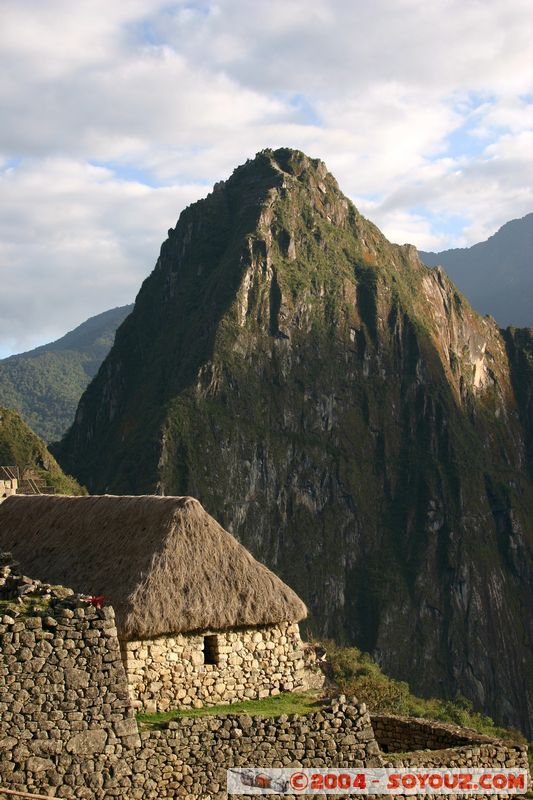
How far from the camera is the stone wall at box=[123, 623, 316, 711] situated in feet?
52.4

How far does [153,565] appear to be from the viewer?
17734 millimetres

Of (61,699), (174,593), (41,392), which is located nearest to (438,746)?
(174,593)

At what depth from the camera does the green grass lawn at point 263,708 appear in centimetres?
1513

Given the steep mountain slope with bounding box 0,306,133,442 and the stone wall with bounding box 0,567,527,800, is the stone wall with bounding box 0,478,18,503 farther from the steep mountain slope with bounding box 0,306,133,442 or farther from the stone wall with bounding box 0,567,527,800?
the steep mountain slope with bounding box 0,306,133,442

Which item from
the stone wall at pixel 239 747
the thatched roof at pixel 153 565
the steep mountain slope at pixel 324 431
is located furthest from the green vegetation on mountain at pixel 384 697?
the steep mountain slope at pixel 324 431

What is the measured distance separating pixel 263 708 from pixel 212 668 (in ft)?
3.30

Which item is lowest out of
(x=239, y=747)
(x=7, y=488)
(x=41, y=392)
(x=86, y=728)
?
(x=239, y=747)

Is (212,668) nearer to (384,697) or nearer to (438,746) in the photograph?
(438,746)

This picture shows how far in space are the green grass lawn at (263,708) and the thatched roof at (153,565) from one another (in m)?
1.19

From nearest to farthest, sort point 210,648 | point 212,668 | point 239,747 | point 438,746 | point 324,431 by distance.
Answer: point 239,747 → point 212,668 → point 210,648 → point 438,746 → point 324,431

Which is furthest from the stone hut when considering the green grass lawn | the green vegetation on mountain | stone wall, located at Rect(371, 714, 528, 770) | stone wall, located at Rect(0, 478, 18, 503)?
the green vegetation on mountain

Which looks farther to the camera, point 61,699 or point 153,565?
point 153,565

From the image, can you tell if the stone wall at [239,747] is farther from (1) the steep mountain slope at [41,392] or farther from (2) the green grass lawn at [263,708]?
(1) the steep mountain slope at [41,392]

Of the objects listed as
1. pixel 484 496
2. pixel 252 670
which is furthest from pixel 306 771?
pixel 484 496
